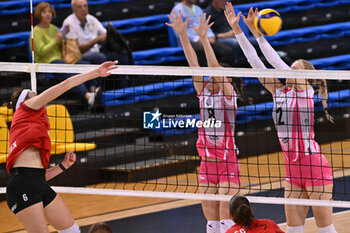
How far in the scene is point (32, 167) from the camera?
5297 millimetres

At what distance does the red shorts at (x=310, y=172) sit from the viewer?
227 inches

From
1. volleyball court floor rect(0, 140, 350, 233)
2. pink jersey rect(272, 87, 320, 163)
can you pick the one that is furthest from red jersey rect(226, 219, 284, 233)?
volleyball court floor rect(0, 140, 350, 233)

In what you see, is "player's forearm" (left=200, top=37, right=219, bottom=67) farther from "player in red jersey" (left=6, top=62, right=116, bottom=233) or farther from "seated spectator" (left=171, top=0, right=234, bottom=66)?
"seated spectator" (left=171, top=0, right=234, bottom=66)

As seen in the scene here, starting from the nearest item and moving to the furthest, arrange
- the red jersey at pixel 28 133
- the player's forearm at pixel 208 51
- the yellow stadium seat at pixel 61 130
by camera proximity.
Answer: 1. the red jersey at pixel 28 133
2. the player's forearm at pixel 208 51
3. the yellow stadium seat at pixel 61 130

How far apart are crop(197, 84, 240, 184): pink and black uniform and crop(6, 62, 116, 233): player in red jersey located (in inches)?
48.8

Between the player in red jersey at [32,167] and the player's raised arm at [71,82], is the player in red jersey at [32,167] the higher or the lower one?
the lower one

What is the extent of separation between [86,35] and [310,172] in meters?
5.03

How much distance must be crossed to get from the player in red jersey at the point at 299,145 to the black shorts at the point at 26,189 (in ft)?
6.66

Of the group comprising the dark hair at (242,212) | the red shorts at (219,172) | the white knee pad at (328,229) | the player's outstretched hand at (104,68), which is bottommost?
the white knee pad at (328,229)

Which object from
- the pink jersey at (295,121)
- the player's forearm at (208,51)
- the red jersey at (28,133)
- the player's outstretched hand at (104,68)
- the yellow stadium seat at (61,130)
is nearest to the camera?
the player's outstretched hand at (104,68)

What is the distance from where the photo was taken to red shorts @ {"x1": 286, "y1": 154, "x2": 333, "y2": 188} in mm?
5762

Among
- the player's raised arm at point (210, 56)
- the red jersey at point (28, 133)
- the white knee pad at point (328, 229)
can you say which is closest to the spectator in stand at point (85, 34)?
the player's raised arm at point (210, 56)

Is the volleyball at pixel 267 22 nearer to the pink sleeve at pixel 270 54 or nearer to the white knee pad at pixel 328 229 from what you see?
the pink sleeve at pixel 270 54

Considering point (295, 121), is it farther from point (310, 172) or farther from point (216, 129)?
point (216, 129)
